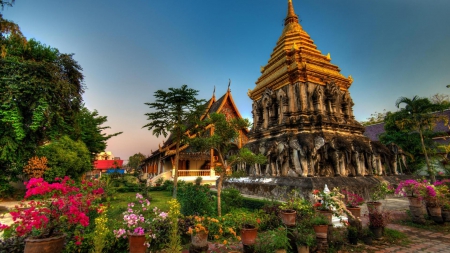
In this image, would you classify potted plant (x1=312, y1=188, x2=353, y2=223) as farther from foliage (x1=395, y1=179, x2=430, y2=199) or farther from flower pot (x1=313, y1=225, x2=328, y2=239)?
foliage (x1=395, y1=179, x2=430, y2=199)

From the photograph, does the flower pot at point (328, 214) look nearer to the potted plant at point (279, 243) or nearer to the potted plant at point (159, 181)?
the potted plant at point (279, 243)

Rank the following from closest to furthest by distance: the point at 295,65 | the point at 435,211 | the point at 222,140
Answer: the point at 435,211 < the point at 222,140 < the point at 295,65

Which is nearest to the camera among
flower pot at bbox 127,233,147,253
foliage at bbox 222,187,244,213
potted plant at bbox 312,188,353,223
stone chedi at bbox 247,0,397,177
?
flower pot at bbox 127,233,147,253

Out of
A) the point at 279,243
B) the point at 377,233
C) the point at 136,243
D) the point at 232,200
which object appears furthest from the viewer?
the point at 232,200

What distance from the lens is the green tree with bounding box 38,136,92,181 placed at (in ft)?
35.9

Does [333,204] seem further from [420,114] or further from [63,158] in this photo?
[63,158]

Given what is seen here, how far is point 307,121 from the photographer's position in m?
9.30

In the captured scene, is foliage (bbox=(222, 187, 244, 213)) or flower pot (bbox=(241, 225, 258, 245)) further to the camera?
foliage (bbox=(222, 187, 244, 213))

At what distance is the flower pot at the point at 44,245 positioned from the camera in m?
2.86

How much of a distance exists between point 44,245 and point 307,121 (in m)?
9.08

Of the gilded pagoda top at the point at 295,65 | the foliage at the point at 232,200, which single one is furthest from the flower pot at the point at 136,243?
the gilded pagoda top at the point at 295,65

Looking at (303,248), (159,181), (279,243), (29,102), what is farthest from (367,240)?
(159,181)

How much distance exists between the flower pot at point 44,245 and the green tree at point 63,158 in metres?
9.84

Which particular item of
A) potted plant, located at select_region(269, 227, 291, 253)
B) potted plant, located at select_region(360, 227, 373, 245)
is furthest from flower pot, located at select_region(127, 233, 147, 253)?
potted plant, located at select_region(360, 227, 373, 245)
